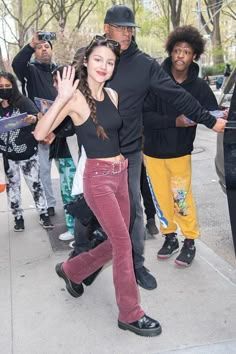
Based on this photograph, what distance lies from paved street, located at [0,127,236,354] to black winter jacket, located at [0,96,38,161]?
0.82m

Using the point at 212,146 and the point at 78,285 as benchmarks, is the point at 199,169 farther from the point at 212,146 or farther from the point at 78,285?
the point at 78,285

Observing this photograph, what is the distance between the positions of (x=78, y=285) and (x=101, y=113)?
1.22 m

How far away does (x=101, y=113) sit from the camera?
2645 millimetres

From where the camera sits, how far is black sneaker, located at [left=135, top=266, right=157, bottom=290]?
331cm

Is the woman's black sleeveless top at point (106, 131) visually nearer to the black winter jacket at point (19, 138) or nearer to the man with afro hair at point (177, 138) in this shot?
the man with afro hair at point (177, 138)

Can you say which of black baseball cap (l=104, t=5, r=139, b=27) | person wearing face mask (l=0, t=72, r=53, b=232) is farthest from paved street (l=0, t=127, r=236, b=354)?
black baseball cap (l=104, t=5, r=139, b=27)

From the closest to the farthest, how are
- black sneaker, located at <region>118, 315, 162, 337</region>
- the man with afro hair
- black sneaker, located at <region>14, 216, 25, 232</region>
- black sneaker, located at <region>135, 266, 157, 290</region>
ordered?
black sneaker, located at <region>118, 315, 162, 337</region>, black sneaker, located at <region>135, 266, 157, 290</region>, the man with afro hair, black sneaker, located at <region>14, 216, 25, 232</region>

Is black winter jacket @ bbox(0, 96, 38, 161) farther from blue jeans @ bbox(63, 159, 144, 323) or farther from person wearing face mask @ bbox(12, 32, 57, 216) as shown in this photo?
blue jeans @ bbox(63, 159, 144, 323)

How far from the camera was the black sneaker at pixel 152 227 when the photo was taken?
440cm

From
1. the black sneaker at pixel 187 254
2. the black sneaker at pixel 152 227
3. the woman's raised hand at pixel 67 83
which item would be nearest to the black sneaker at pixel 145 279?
the black sneaker at pixel 187 254

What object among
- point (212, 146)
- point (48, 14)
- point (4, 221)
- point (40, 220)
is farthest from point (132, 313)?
point (48, 14)

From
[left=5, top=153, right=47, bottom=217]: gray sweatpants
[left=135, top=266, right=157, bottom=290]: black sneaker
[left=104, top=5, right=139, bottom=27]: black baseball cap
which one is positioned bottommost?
[left=135, top=266, right=157, bottom=290]: black sneaker

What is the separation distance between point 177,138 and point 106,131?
103cm

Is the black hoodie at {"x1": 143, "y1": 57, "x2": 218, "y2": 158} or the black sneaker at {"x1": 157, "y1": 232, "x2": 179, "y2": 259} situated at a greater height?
the black hoodie at {"x1": 143, "y1": 57, "x2": 218, "y2": 158}
